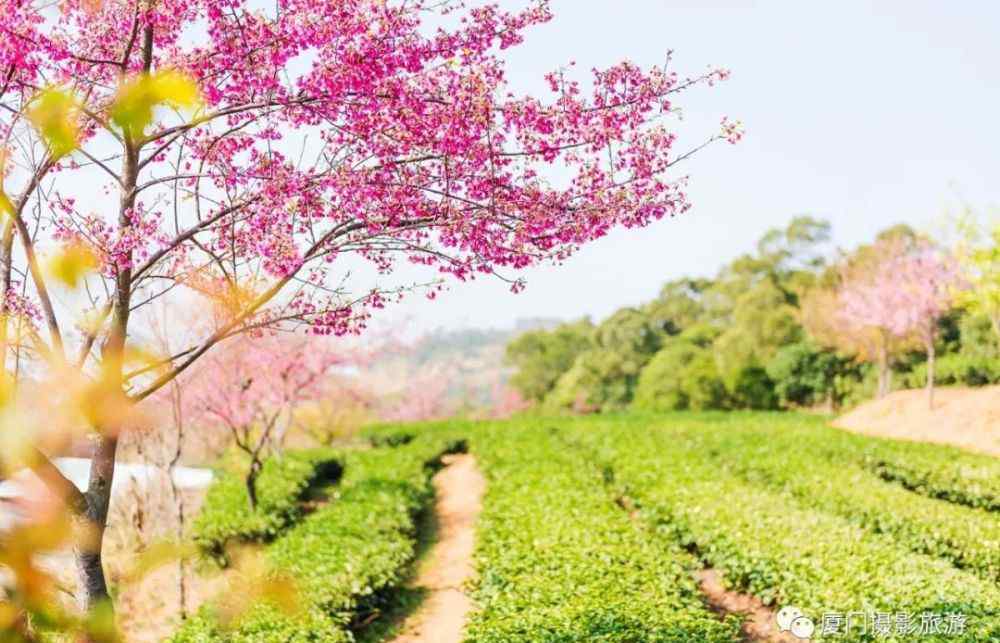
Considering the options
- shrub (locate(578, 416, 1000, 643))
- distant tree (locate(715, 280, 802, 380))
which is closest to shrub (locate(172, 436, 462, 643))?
shrub (locate(578, 416, 1000, 643))

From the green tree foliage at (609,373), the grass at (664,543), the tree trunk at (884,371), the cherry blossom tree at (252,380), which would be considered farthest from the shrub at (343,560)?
the green tree foliage at (609,373)

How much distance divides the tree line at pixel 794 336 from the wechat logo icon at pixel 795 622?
14.4 m

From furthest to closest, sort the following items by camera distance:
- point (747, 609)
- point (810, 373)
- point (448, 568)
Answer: point (810, 373) < point (448, 568) < point (747, 609)

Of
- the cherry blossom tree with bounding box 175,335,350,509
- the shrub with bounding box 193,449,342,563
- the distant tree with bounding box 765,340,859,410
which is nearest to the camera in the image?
the shrub with bounding box 193,449,342,563

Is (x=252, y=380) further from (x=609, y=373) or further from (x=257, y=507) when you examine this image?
(x=609, y=373)

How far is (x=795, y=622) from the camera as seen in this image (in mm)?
8547

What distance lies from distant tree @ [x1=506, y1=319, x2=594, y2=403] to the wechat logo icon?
133 feet

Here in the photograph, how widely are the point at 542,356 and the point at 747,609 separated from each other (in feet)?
134

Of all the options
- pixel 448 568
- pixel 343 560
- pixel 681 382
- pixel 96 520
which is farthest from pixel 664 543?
pixel 681 382

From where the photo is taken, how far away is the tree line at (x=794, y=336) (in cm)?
2569

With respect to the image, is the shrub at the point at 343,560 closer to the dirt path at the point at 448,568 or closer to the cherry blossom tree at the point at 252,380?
the dirt path at the point at 448,568

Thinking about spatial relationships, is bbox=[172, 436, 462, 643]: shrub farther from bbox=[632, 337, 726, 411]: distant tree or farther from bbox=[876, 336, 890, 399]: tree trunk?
bbox=[632, 337, 726, 411]: distant tree

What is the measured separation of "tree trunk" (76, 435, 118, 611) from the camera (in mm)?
5227

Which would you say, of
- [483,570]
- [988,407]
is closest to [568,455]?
[483,570]
